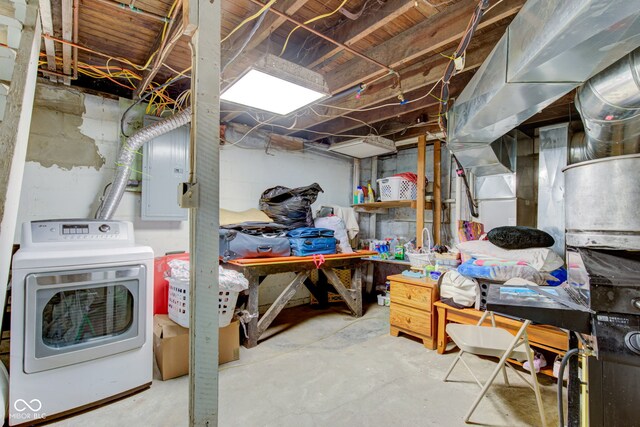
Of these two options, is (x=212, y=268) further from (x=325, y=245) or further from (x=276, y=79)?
(x=325, y=245)

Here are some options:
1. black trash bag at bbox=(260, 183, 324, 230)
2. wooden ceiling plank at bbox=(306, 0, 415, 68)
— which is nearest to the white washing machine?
black trash bag at bbox=(260, 183, 324, 230)

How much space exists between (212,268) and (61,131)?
9.15 feet

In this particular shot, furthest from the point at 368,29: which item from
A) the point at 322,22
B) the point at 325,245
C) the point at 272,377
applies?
the point at 272,377

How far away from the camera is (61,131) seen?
8.89 ft

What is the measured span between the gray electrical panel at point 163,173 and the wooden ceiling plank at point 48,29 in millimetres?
760

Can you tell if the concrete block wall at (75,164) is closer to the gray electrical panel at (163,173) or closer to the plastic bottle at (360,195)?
the gray electrical panel at (163,173)

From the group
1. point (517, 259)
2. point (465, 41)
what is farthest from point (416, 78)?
point (517, 259)

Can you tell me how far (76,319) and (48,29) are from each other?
6.16ft

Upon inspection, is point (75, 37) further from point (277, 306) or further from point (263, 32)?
point (277, 306)

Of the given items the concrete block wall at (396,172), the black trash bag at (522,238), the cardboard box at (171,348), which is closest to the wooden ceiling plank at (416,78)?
the black trash bag at (522,238)

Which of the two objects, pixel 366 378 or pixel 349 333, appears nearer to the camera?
pixel 366 378

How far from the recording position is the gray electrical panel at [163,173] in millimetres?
2926

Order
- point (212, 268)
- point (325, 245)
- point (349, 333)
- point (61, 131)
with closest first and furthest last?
point (212, 268), point (61, 131), point (349, 333), point (325, 245)

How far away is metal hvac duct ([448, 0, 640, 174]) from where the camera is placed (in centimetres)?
104
